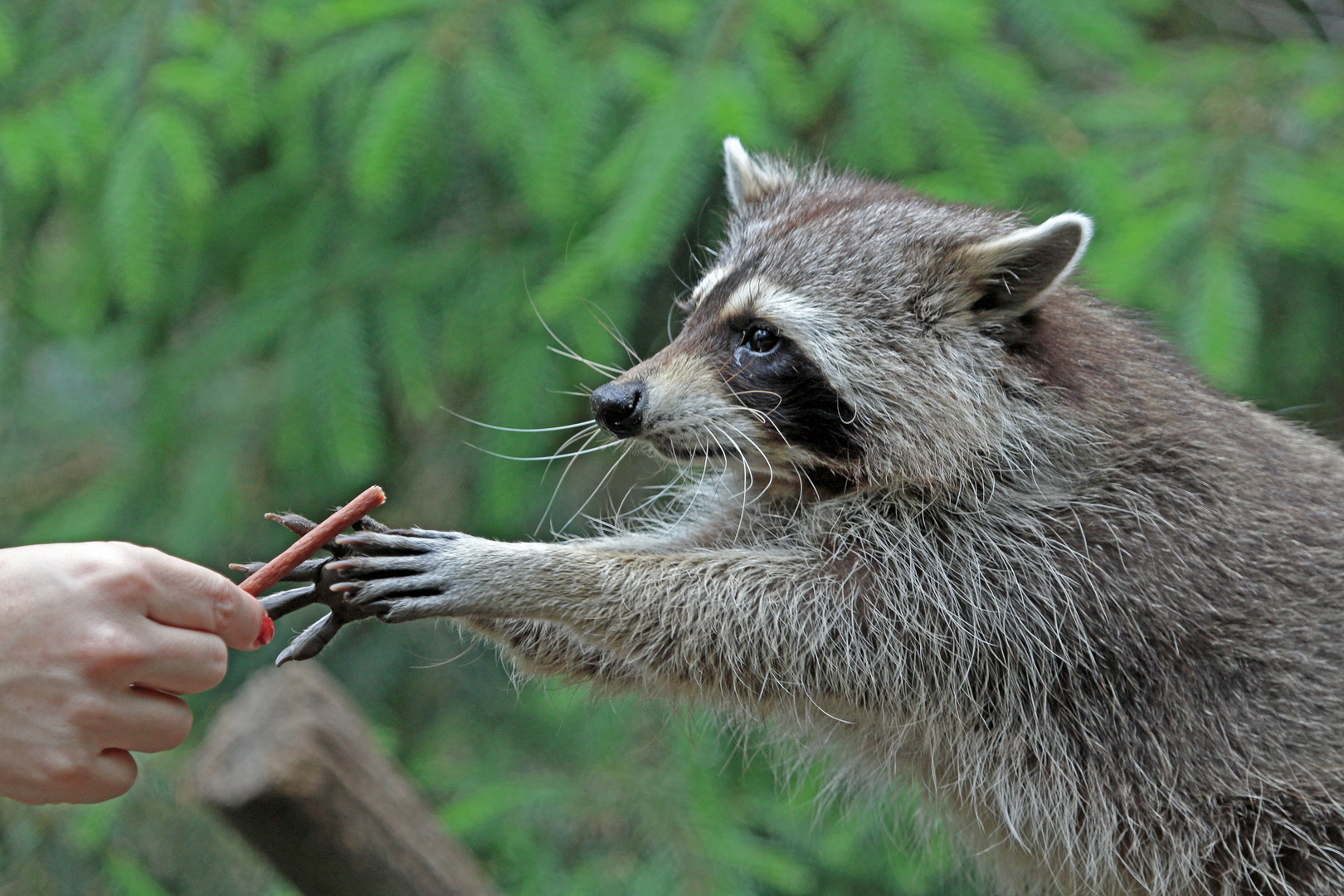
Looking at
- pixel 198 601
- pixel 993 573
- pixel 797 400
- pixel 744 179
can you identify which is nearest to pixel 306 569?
pixel 198 601

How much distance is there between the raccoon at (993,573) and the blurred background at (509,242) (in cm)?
65

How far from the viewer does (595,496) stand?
4613 millimetres

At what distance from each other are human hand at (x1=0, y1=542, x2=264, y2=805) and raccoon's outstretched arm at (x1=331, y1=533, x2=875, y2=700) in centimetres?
47

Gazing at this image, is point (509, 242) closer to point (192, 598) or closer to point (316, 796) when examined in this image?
point (316, 796)

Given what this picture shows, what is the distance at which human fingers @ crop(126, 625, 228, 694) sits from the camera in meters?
1.70

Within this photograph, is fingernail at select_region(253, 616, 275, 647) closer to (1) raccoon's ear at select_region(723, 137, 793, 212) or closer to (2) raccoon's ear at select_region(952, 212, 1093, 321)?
(2) raccoon's ear at select_region(952, 212, 1093, 321)

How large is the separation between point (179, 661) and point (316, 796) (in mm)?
910

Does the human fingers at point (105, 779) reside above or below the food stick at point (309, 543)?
below

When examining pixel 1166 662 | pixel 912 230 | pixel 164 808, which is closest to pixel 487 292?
pixel 912 230

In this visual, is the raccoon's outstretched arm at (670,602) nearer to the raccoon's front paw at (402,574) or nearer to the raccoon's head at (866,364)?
the raccoon's front paw at (402,574)

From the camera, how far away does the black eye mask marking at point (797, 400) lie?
2.53 m

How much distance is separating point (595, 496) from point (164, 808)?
189cm

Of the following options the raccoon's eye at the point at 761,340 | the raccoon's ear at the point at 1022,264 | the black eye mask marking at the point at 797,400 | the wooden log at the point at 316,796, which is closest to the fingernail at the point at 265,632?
the wooden log at the point at 316,796

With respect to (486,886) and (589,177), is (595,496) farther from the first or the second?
(486,886)
